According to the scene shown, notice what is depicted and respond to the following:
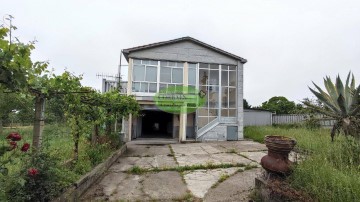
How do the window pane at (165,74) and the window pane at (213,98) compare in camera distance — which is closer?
the window pane at (165,74)

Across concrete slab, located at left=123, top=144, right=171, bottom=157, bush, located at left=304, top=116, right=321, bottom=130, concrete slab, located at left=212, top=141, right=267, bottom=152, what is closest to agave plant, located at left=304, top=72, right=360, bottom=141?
bush, located at left=304, top=116, right=321, bottom=130

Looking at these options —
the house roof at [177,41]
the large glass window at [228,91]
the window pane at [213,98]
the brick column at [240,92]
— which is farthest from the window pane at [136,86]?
the brick column at [240,92]

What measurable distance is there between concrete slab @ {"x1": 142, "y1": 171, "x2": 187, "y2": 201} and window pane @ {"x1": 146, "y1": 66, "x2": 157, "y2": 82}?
934 centimetres

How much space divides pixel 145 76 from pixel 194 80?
342 cm

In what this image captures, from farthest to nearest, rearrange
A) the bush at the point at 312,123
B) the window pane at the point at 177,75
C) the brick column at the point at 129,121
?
the window pane at the point at 177,75 < the brick column at the point at 129,121 < the bush at the point at 312,123

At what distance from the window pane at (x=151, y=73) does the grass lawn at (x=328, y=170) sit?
11149mm

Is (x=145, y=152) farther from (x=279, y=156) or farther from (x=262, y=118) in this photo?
(x=262, y=118)

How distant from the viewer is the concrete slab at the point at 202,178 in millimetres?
4688

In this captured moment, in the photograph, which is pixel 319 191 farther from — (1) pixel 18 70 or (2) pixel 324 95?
(1) pixel 18 70

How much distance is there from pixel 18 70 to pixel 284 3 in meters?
9.48

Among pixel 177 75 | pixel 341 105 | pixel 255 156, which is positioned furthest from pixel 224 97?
pixel 341 105

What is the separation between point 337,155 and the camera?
375 cm

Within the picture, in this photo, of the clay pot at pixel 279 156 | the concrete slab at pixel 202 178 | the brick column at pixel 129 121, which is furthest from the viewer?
the brick column at pixel 129 121

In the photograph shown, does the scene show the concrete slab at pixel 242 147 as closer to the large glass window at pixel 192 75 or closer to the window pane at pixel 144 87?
the large glass window at pixel 192 75
